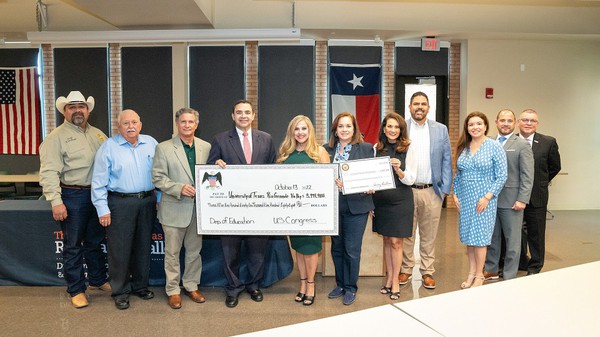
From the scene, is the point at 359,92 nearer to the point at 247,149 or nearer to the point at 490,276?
the point at 490,276

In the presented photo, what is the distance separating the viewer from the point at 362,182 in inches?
143

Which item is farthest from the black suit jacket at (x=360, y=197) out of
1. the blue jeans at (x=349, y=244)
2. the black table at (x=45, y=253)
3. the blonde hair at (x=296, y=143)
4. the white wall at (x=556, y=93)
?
the white wall at (x=556, y=93)

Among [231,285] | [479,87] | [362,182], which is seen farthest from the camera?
[479,87]

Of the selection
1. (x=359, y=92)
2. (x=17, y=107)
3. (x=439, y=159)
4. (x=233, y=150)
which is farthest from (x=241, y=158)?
(x=17, y=107)

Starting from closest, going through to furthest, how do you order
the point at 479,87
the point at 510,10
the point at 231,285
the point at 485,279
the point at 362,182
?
the point at 362,182 → the point at 231,285 → the point at 485,279 → the point at 510,10 → the point at 479,87

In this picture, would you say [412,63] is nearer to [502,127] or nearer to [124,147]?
→ [502,127]

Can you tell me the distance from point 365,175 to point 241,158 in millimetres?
1044

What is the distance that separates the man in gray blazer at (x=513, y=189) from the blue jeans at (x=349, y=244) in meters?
1.39

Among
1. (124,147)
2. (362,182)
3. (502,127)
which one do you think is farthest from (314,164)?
(502,127)

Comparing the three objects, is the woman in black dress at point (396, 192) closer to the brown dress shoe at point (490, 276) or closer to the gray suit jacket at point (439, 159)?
the gray suit jacket at point (439, 159)

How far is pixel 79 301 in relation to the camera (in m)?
3.84

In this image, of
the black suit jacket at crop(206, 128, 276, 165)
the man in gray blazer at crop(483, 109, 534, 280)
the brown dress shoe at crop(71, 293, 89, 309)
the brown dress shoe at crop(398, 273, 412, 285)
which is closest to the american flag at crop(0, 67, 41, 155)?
the brown dress shoe at crop(71, 293, 89, 309)

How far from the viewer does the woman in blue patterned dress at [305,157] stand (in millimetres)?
3721

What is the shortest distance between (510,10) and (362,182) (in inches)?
240
